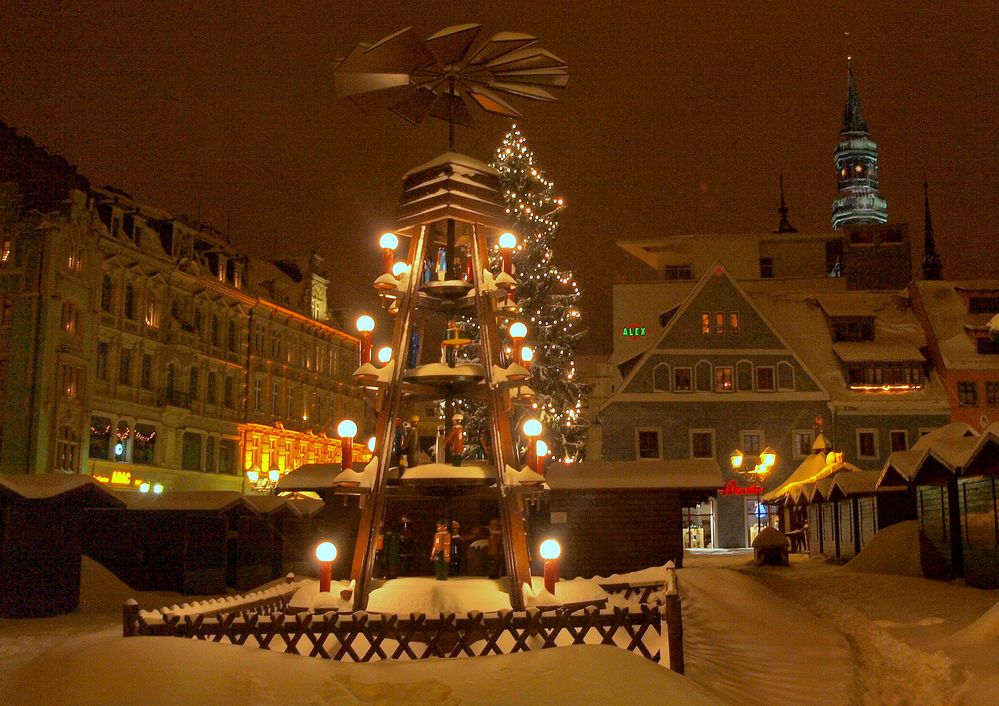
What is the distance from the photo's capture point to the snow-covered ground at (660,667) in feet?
29.3

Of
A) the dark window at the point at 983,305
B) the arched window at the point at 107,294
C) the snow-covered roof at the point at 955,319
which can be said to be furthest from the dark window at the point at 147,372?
the dark window at the point at 983,305

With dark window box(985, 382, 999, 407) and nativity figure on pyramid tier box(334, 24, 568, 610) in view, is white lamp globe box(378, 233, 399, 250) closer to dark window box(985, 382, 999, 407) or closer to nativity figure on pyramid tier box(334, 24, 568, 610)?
nativity figure on pyramid tier box(334, 24, 568, 610)

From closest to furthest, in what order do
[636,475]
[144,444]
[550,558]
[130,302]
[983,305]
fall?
[550,558] → [636,475] → [130,302] → [144,444] → [983,305]

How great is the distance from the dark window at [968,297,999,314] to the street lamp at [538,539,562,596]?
45.3m

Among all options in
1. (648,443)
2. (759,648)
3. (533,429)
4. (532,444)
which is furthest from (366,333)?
(648,443)

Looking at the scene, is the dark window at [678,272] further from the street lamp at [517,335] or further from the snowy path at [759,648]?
the street lamp at [517,335]

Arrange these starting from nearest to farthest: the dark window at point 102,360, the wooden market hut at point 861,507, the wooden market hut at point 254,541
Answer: the wooden market hut at point 254,541 → the wooden market hut at point 861,507 → the dark window at point 102,360

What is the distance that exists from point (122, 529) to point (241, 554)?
3.39 m

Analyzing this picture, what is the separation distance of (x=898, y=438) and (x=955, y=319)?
26.0 feet

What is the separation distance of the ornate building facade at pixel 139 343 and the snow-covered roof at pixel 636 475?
25.6 meters

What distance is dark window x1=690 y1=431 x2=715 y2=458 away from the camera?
47938 millimetres

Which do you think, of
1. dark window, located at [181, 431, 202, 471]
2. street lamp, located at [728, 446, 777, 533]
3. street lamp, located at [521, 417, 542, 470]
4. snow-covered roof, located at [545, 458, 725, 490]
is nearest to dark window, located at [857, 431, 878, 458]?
street lamp, located at [728, 446, 777, 533]

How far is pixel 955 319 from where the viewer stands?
5084cm

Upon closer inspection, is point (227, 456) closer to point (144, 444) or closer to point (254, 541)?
point (144, 444)
